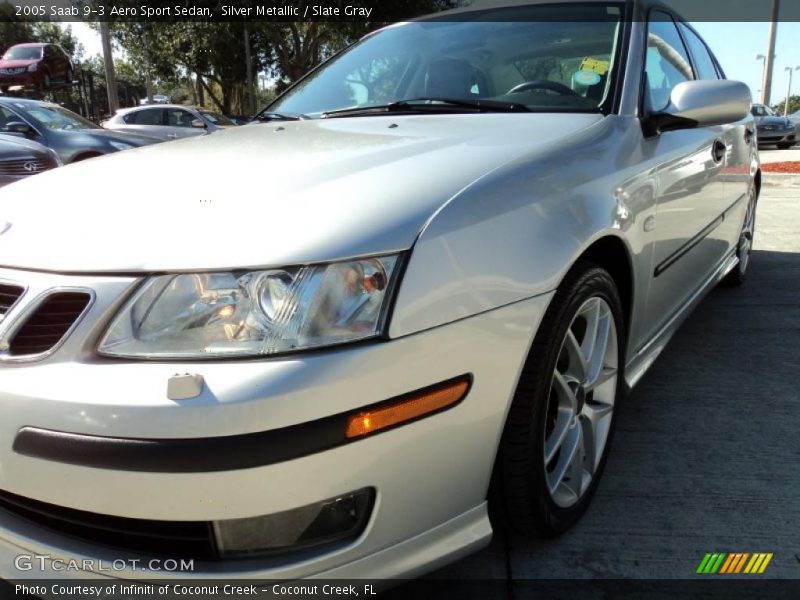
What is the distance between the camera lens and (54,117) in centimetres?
899

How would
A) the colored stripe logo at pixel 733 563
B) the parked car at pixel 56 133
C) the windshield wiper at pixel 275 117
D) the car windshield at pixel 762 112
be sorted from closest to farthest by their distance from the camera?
1. the colored stripe logo at pixel 733 563
2. the windshield wiper at pixel 275 117
3. the parked car at pixel 56 133
4. the car windshield at pixel 762 112

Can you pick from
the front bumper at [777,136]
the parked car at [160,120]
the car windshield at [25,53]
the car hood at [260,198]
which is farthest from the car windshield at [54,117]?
the front bumper at [777,136]

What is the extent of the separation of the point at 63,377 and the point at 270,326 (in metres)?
0.40

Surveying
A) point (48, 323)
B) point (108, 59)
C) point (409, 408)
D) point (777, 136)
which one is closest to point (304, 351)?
point (409, 408)

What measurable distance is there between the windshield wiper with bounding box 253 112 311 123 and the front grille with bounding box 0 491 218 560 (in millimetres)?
1724

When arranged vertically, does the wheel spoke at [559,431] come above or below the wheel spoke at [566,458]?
above

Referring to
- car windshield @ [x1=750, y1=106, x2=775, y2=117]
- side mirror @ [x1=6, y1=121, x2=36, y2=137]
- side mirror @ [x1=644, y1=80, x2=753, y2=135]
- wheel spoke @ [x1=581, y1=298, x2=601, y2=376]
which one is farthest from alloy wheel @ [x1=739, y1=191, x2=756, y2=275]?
car windshield @ [x1=750, y1=106, x2=775, y2=117]

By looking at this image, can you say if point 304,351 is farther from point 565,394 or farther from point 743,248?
point 743,248

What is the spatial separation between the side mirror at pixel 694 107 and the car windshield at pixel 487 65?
0.21 metres

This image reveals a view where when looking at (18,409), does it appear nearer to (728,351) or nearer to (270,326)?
(270,326)

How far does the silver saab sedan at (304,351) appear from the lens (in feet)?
4.03

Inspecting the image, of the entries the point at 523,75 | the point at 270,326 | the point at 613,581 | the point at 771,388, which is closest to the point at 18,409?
the point at 270,326

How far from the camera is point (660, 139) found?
7.62 ft

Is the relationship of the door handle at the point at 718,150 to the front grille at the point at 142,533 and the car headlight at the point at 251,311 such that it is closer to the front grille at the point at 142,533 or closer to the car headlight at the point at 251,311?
the car headlight at the point at 251,311
